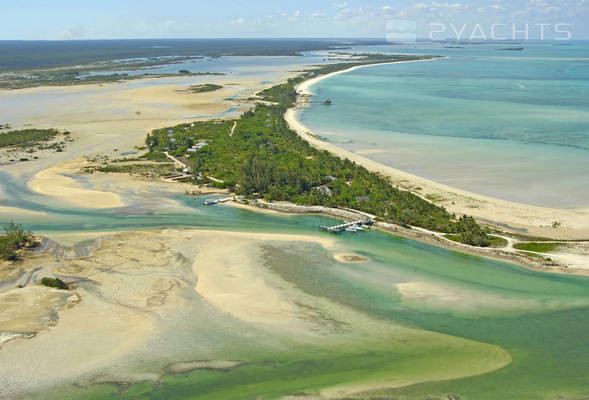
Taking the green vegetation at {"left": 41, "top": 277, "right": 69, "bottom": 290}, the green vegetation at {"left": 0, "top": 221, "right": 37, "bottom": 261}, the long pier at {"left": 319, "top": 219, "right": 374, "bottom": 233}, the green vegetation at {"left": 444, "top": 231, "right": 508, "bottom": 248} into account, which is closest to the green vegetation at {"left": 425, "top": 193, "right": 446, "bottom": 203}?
the long pier at {"left": 319, "top": 219, "right": 374, "bottom": 233}

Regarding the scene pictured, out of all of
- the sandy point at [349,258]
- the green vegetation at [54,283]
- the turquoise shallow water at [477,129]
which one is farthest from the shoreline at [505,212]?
the green vegetation at [54,283]

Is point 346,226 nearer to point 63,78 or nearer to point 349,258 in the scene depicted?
point 349,258

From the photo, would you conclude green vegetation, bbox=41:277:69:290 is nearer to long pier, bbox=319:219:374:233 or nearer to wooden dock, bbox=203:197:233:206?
wooden dock, bbox=203:197:233:206

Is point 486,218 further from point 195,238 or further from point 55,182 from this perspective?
point 55,182

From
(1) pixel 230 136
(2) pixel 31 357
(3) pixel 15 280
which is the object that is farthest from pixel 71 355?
(1) pixel 230 136

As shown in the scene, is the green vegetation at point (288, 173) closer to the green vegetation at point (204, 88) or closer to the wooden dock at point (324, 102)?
the wooden dock at point (324, 102)

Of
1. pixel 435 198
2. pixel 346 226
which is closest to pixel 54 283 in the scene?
pixel 346 226
